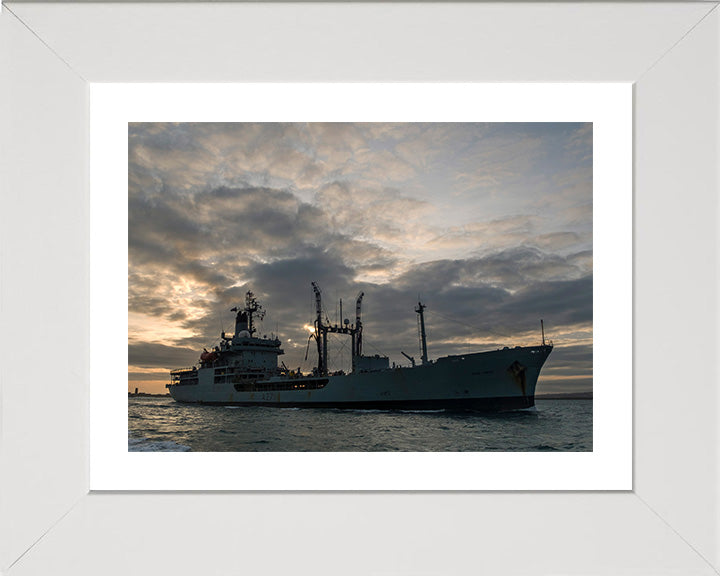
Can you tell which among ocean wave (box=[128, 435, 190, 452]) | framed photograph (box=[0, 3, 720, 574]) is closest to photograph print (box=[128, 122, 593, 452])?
ocean wave (box=[128, 435, 190, 452])

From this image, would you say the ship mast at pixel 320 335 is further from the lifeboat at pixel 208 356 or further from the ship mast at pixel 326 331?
the lifeboat at pixel 208 356

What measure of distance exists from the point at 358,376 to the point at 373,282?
2898mm

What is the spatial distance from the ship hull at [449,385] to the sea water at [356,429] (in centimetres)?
47

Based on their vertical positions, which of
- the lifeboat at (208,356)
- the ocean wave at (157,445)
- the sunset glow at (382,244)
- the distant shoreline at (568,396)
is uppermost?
the sunset glow at (382,244)

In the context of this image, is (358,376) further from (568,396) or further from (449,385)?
(568,396)

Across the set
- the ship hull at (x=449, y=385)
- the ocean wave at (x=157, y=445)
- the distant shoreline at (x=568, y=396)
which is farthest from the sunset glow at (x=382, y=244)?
the ocean wave at (x=157, y=445)

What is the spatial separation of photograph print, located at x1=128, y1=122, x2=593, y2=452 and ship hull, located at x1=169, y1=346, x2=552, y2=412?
58 mm

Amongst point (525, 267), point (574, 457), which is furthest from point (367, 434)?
point (574, 457)

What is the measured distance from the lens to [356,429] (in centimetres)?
1634

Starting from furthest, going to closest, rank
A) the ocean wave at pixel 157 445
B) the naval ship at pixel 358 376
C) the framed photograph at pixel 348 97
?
the ocean wave at pixel 157 445, the naval ship at pixel 358 376, the framed photograph at pixel 348 97

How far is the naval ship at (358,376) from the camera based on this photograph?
15.0m

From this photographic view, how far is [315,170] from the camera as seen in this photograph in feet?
53.2

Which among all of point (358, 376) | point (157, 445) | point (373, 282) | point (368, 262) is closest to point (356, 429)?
point (358, 376)

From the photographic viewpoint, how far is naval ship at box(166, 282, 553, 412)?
15039mm
